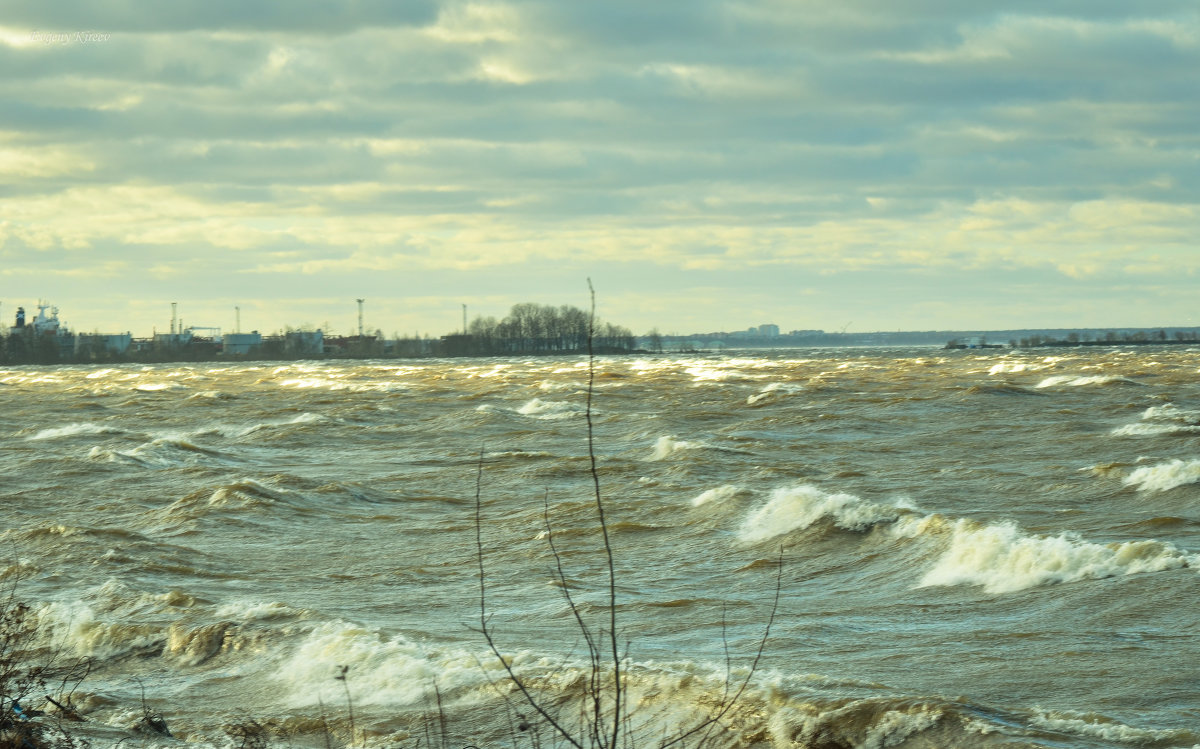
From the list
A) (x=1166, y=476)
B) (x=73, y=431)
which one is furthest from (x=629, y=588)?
(x=73, y=431)

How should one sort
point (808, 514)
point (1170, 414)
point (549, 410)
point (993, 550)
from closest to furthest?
1. point (993, 550)
2. point (808, 514)
3. point (1170, 414)
4. point (549, 410)

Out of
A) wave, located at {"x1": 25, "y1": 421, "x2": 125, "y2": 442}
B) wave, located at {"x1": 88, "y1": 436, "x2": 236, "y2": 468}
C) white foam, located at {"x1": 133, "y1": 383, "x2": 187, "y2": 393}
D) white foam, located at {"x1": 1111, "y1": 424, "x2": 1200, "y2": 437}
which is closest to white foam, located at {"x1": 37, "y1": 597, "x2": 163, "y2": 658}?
wave, located at {"x1": 88, "y1": 436, "x2": 236, "y2": 468}

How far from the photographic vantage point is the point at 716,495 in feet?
82.6

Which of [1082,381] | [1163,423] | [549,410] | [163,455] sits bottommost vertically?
[163,455]

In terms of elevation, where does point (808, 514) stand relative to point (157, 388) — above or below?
below

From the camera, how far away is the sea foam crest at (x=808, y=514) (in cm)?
2133

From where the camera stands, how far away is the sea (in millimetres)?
10633

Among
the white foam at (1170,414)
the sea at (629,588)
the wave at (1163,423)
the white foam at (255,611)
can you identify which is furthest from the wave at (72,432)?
the white foam at (1170,414)

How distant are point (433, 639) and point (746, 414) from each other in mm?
37734

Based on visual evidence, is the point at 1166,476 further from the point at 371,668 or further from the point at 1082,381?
the point at 1082,381

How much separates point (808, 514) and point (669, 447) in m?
13.6

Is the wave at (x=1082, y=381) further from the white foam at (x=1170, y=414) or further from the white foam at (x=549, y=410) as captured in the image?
the white foam at (x=549, y=410)

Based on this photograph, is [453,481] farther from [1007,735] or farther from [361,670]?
[1007,735]

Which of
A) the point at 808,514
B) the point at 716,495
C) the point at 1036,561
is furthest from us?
the point at 716,495
